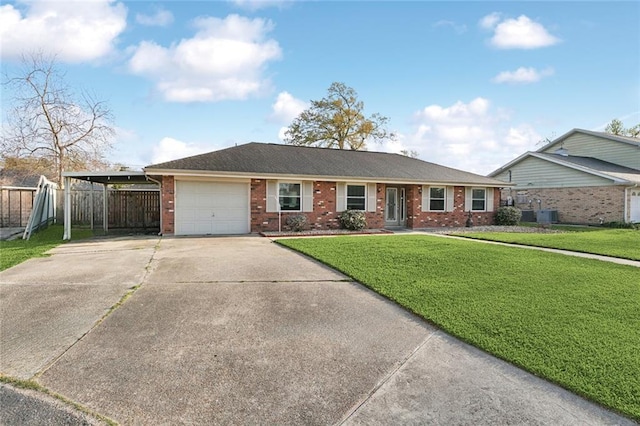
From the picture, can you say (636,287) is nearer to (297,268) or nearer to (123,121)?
(297,268)

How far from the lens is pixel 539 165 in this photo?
2275 centimetres

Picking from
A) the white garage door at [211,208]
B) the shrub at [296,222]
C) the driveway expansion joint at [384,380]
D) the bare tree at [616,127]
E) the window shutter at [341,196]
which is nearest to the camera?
the driveway expansion joint at [384,380]

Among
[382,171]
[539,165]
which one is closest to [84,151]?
[382,171]

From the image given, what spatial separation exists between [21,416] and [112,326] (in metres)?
1.63

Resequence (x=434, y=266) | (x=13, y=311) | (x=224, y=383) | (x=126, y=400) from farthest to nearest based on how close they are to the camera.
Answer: (x=434, y=266) < (x=13, y=311) < (x=224, y=383) < (x=126, y=400)

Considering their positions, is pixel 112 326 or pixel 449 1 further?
pixel 449 1

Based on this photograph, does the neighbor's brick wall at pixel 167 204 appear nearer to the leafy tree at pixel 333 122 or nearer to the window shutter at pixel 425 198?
the window shutter at pixel 425 198

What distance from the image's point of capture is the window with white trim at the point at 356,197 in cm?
1590

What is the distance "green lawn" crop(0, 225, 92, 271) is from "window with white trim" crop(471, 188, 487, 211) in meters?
17.6

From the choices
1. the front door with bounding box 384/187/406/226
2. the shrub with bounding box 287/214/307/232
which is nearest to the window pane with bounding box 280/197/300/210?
the shrub with bounding box 287/214/307/232

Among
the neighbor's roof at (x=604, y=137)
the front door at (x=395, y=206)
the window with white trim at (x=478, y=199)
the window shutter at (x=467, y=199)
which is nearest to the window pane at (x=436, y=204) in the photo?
the front door at (x=395, y=206)

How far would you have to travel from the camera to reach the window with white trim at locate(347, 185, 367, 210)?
15898 mm

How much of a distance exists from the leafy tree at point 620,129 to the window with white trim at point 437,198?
3363 cm

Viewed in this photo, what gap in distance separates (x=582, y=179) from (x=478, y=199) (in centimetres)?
700
